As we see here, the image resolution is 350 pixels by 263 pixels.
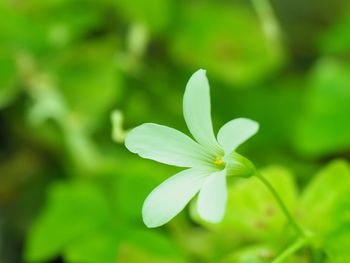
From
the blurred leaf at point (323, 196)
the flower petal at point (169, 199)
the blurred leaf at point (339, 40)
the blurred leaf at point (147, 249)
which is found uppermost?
the flower petal at point (169, 199)

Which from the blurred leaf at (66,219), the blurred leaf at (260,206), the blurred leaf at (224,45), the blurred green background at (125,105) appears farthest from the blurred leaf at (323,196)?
the blurred leaf at (224,45)

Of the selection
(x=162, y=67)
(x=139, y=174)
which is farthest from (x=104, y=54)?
(x=139, y=174)

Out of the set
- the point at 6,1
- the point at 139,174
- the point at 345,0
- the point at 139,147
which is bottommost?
the point at 345,0

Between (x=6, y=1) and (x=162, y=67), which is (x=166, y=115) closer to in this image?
(x=162, y=67)

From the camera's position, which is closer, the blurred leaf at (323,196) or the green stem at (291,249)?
the green stem at (291,249)

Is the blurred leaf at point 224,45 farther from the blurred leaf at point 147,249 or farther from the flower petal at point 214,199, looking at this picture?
the flower petal at point 214,199

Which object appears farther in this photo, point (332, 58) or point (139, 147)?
point (332, 58)

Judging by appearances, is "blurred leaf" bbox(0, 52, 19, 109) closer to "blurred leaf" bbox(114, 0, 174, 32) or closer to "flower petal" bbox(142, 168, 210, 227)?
"blurred leaf" bbox(114, 0, 174, 32)

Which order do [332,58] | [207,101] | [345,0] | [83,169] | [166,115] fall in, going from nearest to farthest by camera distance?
[207,101] < [83,169] < [166,115] < [332,58] < [345,0]
